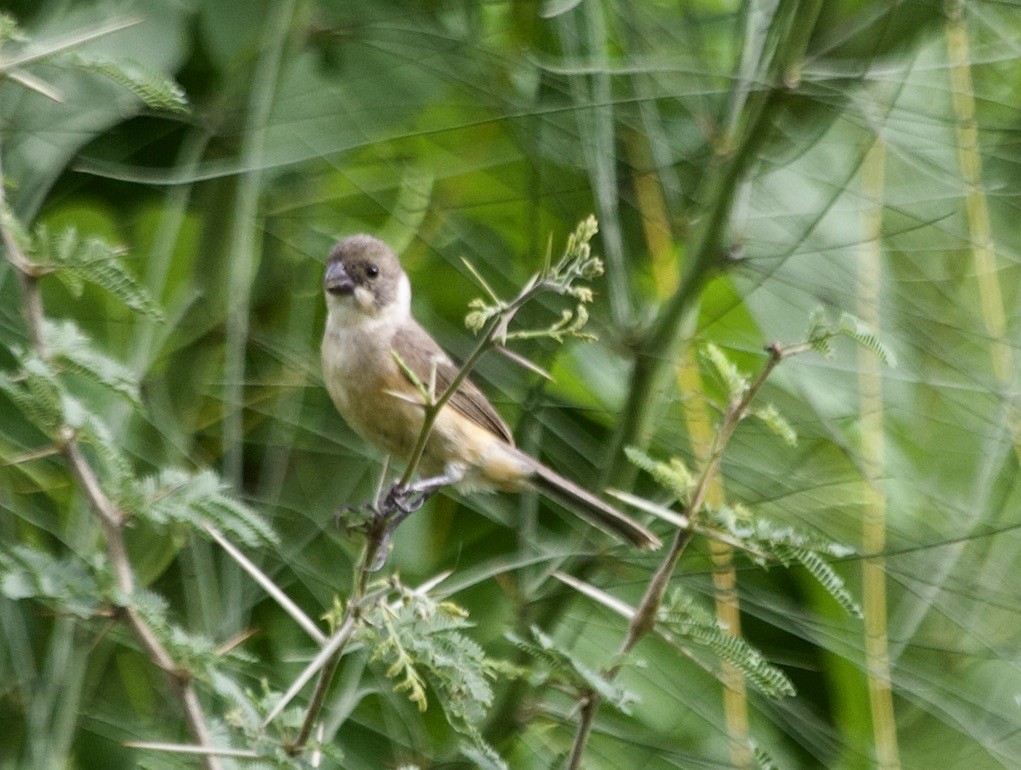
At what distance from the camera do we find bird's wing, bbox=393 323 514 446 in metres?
4.00

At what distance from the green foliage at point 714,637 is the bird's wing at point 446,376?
179 cm

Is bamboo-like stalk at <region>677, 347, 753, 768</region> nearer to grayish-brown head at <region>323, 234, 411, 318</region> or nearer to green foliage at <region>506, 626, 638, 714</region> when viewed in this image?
grayish-brown head at <region>323, 234, 411, 318</region>

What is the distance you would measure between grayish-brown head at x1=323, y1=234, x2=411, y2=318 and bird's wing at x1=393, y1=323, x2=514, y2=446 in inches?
4.0

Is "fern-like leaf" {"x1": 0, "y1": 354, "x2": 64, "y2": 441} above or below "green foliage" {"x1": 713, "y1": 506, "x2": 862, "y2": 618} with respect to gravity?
below

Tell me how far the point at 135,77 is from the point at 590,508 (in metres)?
1.81

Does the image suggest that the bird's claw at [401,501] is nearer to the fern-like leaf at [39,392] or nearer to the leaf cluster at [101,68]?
the fern-like leaf at [39,392]

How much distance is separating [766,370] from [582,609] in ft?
6.89

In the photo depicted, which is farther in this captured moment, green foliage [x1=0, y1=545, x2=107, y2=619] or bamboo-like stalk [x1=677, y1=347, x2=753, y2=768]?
bamboo-like stalk [x1=677, y1=347, x2=753, y2=768]

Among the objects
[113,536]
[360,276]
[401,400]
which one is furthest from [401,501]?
[360,276]

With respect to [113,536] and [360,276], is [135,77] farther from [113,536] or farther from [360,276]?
[360,276]

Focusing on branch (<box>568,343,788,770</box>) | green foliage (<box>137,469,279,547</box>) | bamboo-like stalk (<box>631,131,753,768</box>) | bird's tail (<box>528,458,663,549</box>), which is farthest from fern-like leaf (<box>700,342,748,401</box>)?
bird's tail (<box>528,458,663,549</box>)

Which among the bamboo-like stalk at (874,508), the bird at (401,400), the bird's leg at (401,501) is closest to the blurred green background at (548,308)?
the bamboo-like stalk at (874,508)

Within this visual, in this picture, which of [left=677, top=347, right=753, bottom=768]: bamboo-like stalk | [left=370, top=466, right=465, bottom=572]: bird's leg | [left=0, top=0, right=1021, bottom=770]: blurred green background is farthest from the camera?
[left=0, top=0, right=1021, bottom=770]: blurred green background

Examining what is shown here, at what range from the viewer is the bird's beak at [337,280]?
3.82 metres
